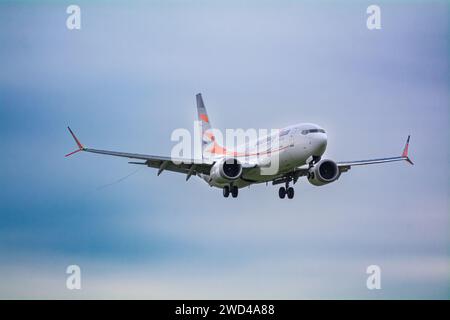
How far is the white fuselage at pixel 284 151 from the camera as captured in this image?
5597cm

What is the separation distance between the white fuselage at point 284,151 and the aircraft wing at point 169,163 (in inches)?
53.5

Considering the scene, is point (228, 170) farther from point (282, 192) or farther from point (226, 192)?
point (282, 192)

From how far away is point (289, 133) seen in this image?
5719 cm

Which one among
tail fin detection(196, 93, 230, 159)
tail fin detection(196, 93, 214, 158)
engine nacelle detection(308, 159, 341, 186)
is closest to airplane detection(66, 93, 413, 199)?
engine nacelle detection(308, 159, 341, 186)

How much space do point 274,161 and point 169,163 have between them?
24.9 feet

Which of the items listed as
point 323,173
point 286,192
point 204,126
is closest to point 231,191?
point 286,192

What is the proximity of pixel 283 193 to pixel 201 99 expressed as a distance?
23351 millimetres

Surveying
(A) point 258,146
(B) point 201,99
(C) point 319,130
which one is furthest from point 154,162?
(B) point 201,99

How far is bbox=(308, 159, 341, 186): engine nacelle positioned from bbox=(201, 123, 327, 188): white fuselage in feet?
4.40

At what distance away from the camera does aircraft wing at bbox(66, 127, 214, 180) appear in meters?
57.7

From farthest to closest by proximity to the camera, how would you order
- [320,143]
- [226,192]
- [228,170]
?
[226,192], [228,170], [320,143]

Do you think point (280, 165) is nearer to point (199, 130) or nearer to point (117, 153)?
point (117, 153)

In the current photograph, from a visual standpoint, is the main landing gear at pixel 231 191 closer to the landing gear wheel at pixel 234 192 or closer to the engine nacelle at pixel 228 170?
the landing gear wheel at pixel 234 192

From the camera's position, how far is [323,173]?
5866 centimetres
